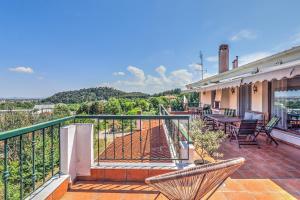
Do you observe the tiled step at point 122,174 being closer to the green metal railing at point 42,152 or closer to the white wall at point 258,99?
the green metal railing at point 42,152

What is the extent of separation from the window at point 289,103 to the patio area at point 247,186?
2828 mm

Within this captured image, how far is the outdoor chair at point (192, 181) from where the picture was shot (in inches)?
77.3

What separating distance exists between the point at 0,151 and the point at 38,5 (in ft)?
33.6

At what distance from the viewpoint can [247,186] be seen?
11.7 feet

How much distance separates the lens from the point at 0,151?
23.4 feet

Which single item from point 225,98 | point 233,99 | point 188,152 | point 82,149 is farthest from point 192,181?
point 225,98

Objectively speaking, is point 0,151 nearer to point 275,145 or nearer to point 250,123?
point 250,123

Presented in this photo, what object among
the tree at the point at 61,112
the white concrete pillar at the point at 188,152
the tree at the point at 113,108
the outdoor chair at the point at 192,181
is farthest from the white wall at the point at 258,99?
the tree at the point at 113,108

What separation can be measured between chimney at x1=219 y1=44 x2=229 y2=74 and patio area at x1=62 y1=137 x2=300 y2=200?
1206 cm

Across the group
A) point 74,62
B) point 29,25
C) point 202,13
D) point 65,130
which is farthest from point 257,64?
point 74,62

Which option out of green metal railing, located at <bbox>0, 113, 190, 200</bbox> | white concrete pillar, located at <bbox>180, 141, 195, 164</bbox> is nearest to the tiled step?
green metal railing, located at <bbox>0, 113, 190, 200</bbox>

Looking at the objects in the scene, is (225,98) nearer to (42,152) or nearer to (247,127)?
(247,127)

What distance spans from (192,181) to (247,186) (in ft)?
7.00

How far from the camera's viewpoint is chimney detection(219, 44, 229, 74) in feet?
52.7
